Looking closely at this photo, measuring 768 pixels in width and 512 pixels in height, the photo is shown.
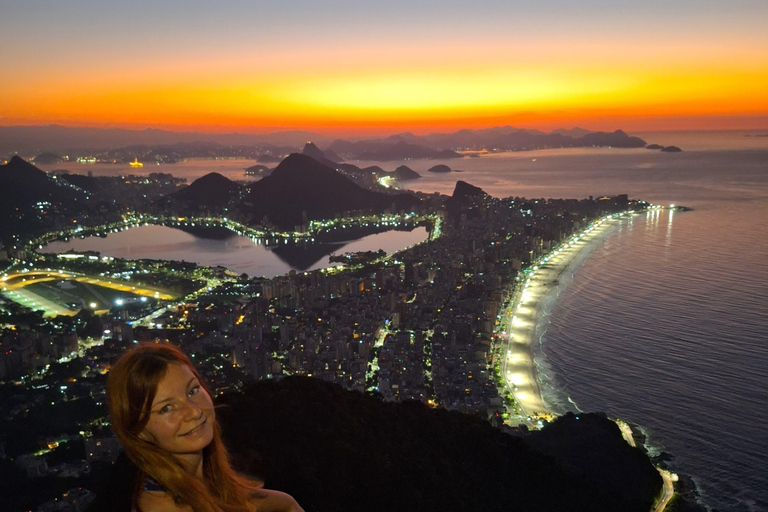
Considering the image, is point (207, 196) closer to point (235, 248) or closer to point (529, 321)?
point (235, 248)

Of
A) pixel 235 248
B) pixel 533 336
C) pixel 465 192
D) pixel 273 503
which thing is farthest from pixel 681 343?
pixel 465 192

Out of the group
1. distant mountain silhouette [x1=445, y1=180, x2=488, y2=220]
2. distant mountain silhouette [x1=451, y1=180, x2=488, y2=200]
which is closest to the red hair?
distant mountain silhouette [x1=445, y1=180, x2=488, y2=220]

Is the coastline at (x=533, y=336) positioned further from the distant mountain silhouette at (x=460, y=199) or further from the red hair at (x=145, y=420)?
the distant mountain silhouette at (x=460, y=199)

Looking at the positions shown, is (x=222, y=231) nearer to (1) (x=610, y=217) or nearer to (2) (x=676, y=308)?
(1) (x=610, y=217)

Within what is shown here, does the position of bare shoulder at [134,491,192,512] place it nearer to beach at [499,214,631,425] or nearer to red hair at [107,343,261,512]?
red hair at [107,343,261,512]

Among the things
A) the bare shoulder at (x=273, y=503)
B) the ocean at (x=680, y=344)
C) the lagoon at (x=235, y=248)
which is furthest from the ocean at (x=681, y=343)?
the lagoon at (x=235, y=248)

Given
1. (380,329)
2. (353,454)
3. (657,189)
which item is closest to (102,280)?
(380,329)
